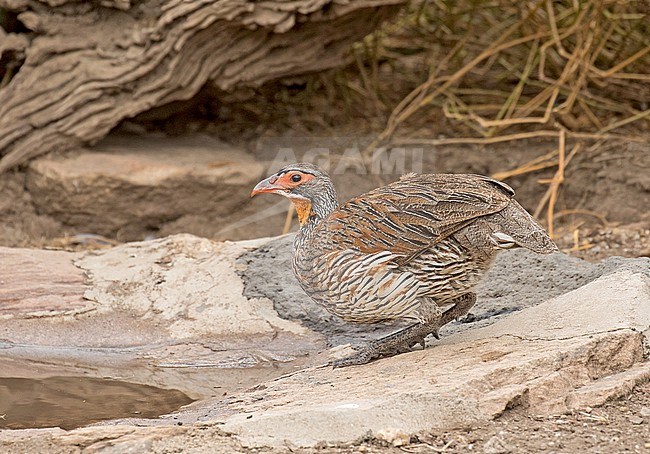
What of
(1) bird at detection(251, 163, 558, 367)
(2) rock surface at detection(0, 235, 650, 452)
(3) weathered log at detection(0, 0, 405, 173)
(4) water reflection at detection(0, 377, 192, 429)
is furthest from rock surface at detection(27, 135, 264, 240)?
(1) bird at detection(251, 163, 558, 367)

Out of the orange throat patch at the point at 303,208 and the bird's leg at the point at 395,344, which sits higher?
the orange throat patch at the point at 303,208

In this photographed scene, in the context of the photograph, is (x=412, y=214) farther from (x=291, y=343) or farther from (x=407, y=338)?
(x=291, y=343)

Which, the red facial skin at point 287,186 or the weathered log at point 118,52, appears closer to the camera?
the red facial skin at point 287,186

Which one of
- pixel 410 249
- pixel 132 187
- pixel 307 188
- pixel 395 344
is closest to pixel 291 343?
pixel 395 344

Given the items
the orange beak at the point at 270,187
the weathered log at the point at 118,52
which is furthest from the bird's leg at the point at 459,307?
the weathered log at the point at 118,52

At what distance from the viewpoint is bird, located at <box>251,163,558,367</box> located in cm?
425

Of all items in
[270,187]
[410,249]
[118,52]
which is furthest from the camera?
[118,52]

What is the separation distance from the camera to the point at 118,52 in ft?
24.6

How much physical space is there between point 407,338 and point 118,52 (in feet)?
13.0

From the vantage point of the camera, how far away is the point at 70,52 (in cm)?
751

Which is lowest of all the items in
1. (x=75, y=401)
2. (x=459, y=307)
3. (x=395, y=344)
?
(x=75, y=401)

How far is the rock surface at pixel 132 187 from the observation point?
7543mm

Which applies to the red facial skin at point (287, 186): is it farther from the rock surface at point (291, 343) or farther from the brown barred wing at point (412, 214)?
the rock surface at point (291, 343)

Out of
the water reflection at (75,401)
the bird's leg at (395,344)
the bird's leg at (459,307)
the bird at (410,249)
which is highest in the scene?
the bird at (410,249)
